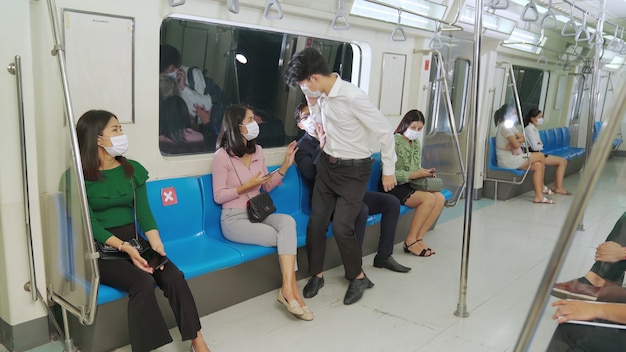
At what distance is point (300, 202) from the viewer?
4172mm

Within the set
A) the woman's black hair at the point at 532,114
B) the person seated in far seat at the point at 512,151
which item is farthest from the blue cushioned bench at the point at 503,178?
the woman's black hair at the point at 532,114

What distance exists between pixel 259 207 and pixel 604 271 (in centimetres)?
216

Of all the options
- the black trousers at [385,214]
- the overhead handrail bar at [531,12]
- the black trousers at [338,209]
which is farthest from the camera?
the overhead handrail bar at [531,12]

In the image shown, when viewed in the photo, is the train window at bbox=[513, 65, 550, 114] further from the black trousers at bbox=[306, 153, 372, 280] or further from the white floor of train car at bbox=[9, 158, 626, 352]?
the black trousers at bbox=[306, 153, 372, 280]

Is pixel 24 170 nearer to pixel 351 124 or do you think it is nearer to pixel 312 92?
pixel 312 92

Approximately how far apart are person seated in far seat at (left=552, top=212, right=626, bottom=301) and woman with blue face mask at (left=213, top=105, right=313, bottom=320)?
174cm

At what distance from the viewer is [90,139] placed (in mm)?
2611

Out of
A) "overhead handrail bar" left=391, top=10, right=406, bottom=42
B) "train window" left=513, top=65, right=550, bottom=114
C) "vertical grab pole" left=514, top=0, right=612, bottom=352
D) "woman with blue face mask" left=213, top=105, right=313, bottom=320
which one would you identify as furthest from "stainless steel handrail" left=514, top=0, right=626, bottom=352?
"train window" left=513, top=65, right=550, bottom=114

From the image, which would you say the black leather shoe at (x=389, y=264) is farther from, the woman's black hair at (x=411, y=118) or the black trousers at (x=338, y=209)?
the woman's black hair at (x=411, y=118)

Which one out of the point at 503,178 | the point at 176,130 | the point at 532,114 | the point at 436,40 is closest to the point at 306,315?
the point at 176,130

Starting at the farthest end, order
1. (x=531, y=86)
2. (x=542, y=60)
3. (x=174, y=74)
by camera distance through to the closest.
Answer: (x=531, y=86) < (x=542, y=60) < (x=174, y=74)

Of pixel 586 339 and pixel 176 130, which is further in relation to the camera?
pixel 176 130

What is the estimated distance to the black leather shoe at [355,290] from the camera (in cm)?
352

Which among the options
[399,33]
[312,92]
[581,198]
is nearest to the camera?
[581,198]
